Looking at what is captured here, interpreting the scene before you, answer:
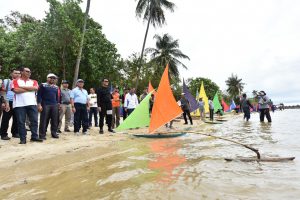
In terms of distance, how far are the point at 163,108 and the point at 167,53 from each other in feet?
106

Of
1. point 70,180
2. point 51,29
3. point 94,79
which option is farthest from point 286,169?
point 94,79

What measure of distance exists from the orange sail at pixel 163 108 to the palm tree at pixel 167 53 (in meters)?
30.3

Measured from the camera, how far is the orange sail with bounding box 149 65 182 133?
9227mm

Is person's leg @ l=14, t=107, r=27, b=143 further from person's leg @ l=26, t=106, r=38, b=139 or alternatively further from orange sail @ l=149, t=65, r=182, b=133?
orange sail @ l=149, t=65, r=182, b=133

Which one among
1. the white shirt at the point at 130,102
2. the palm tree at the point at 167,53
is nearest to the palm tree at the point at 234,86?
the palm tree at the point at 167,53

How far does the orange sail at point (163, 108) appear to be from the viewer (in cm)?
923

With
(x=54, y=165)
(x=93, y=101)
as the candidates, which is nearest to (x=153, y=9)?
(x=93, y=101)

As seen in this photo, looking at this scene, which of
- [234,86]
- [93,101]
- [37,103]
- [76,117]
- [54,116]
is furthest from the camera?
[234,86]

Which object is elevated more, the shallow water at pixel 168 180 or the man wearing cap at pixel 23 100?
the man wearing cap at pixel 23 100

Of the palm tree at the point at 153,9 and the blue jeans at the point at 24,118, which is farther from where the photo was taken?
the palm tree at the point at 153,9

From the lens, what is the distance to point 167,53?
40.8m

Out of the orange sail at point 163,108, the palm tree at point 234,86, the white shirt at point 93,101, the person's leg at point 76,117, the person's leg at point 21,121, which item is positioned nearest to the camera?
the person's leg at point 21,121

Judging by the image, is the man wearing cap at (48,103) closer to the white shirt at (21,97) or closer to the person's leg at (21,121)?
the white shirt at (21,97)

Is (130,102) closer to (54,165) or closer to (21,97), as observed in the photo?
(21,97)
